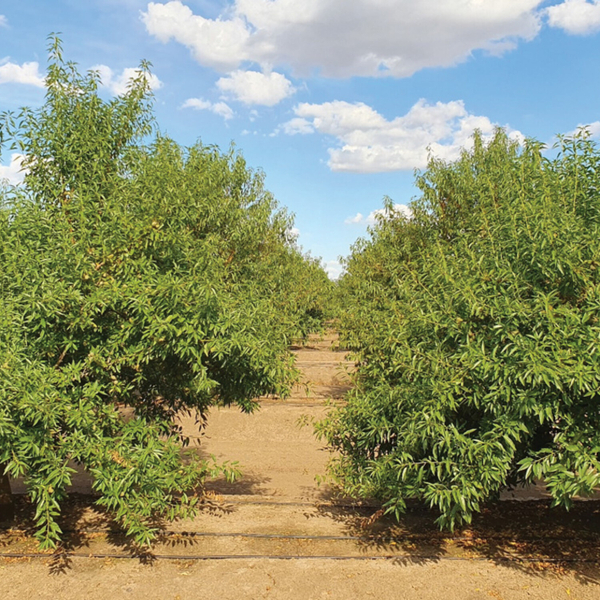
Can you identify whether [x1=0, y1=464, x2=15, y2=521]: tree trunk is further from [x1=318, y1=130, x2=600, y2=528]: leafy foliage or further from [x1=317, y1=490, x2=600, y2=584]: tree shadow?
[x1=318, y1=130, x2=600, y2=528]: leafy foliage

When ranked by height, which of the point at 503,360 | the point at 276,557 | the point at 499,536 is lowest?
the point at 276,557

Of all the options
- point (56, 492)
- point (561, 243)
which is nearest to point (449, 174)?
point (561, 243)

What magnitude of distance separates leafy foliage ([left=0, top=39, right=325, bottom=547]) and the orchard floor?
830 mm

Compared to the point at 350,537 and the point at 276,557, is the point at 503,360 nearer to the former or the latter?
the point at 350,537

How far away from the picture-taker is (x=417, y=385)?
6.91m

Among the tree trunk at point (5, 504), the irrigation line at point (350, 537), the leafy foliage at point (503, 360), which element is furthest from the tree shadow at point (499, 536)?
the tree trunk at point (5, 504)

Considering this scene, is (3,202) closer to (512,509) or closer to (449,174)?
(512,509)

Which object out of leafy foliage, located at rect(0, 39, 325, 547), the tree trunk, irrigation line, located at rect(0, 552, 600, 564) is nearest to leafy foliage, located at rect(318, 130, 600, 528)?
irrigation line, located at rect(0, 552, 600, 564)

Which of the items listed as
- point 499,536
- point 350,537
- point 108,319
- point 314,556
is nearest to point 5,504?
point 108,319

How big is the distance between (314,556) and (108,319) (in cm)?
453

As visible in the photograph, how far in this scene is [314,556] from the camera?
8117 millimetres

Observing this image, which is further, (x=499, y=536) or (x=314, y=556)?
(x=499, y=536)

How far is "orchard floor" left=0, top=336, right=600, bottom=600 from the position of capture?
721 cm

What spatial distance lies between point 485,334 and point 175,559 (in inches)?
214
